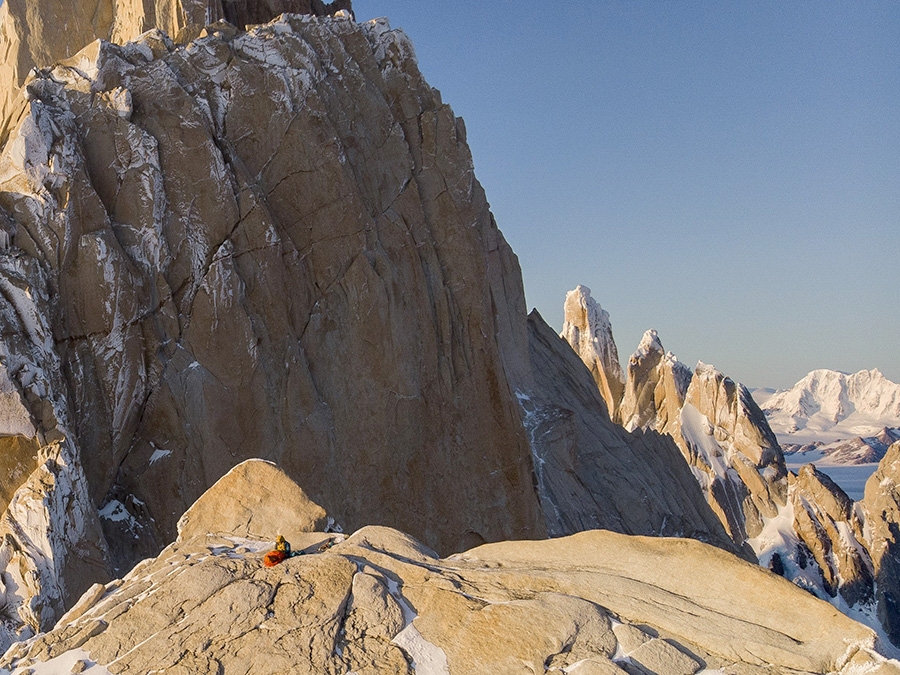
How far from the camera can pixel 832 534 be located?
56406mm

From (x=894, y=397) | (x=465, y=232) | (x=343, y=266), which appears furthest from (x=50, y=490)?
(x=894, y=397)

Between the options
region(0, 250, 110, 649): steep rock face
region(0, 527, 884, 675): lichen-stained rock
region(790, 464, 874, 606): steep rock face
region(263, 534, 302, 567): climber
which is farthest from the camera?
region(790, 464, 874, 606): steep rock face

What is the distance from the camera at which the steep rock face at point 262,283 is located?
19.1m

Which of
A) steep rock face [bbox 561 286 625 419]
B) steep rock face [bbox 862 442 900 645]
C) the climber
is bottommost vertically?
steep rock face [bbox 862 442 900 645]

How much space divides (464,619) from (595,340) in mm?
57322

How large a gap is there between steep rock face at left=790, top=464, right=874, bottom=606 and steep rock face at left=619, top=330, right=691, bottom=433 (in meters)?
10.7

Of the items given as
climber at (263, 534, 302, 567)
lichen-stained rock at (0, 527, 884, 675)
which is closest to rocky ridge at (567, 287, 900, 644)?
lichen-stained rock at (0, 527, 884, 675)

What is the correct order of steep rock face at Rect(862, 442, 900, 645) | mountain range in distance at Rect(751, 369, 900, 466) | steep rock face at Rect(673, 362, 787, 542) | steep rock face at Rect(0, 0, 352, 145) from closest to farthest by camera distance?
steep rock face at Rect(0, 0, 352, 145) → steep rock face at Rect(862, 442, 900, 645) → steep rock face at Rect(673, 362, 787, 542) → mountain range in distance at Rect(751, 369, 900, 466)

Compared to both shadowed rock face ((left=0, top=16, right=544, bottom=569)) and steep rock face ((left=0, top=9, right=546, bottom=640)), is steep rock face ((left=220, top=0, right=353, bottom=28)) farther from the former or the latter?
shadowed rock face ((left=0, top=16, right=544, bottom=569))

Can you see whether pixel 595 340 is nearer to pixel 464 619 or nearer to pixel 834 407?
pixel 464 619

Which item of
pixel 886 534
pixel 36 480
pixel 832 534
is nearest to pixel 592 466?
pixel 832 534

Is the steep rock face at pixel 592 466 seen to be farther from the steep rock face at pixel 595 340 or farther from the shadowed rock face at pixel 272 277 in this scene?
the steep rock face at pixel 595 340

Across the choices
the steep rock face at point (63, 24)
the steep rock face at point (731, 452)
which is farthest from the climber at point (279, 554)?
the steep rock face at point (731, 452)

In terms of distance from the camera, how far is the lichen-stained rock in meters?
7.93
